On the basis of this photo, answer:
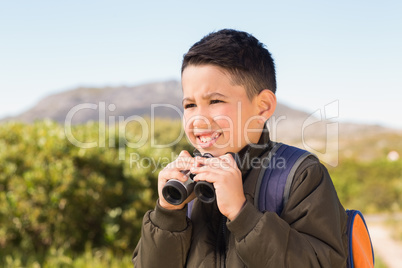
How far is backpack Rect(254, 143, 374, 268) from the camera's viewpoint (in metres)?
1.84

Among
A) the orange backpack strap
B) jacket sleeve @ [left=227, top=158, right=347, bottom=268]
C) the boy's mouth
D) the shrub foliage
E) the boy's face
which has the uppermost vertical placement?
the boy's face

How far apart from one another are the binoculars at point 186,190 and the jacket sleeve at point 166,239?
0.24 feet

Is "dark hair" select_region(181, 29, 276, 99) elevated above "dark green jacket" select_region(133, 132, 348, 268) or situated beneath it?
elevated above

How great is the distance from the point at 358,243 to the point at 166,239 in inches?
35.9

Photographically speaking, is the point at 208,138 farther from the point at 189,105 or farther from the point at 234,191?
the point at 234,191

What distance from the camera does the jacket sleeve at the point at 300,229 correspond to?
165cm

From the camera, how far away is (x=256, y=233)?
165cm

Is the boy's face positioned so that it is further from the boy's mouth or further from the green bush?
the green bush

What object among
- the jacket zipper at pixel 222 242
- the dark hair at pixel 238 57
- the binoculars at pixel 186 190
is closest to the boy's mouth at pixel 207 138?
the binoculars at pixel 186 190

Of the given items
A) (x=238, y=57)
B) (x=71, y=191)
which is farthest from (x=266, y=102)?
(x=71, y=191)

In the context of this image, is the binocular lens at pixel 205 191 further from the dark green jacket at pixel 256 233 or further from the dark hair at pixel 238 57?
the dark hair at pixel 238 57

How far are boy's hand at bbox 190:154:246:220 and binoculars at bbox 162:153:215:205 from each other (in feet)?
0.12

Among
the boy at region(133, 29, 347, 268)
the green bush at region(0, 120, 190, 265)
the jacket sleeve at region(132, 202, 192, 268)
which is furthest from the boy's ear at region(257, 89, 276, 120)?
the green bush at region(0, 120, 190, 265)

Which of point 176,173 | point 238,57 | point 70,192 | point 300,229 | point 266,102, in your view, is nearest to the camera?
point 300,229
